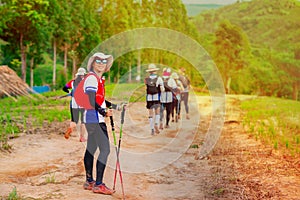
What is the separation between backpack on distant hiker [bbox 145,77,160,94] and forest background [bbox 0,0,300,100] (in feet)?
35.9

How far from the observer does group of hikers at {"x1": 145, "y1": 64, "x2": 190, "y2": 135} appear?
1188cm

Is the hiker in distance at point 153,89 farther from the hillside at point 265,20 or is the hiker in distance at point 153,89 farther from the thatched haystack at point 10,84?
the hillside at point 265,20

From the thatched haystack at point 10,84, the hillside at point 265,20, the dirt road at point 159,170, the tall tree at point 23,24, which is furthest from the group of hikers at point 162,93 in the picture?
the hillside at point 265,20

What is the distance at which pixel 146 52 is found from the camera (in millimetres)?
41719

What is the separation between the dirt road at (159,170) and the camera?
21.4 ft

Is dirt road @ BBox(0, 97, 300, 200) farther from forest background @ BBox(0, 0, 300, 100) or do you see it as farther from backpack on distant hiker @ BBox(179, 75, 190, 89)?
forest background @ BBox(0, 0, 300, 100)

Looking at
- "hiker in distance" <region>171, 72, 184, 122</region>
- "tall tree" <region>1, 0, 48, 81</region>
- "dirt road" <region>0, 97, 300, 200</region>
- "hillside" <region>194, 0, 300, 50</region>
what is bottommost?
"dirt road" <region>0, 97, 300, 200</region>

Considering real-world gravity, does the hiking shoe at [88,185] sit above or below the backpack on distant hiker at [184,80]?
below

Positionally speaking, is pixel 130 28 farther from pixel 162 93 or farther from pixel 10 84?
pixel 162 93

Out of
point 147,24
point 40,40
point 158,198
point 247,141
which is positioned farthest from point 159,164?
point 147,24

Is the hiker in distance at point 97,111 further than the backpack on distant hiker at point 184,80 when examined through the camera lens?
No

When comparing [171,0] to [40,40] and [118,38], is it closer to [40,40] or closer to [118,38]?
[118,38]

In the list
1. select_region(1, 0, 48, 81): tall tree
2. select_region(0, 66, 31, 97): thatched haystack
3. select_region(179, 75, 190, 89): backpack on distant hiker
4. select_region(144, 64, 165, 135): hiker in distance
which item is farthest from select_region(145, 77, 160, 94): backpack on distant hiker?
select_region(1, 0, 48, 81): tall tree

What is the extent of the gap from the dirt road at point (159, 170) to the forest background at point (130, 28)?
12262 millimetres
